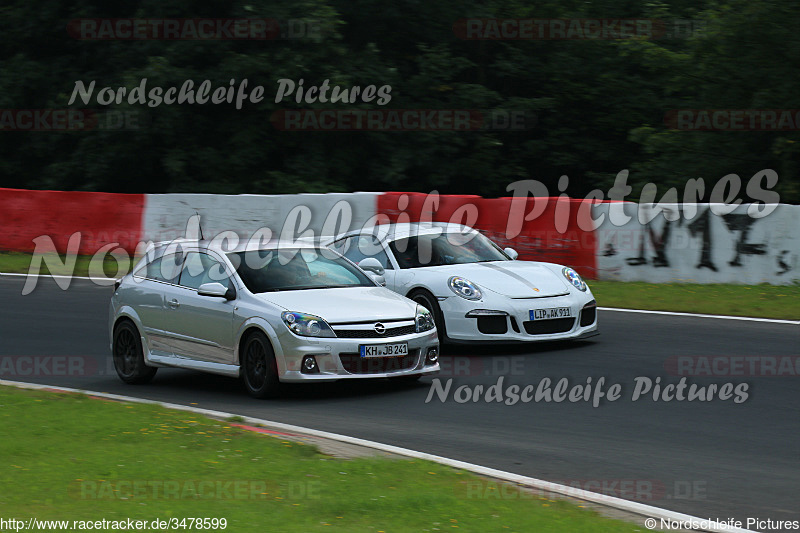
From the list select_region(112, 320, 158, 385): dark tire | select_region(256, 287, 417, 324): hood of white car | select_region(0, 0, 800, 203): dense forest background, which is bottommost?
select_region(112, 320, 158, 385): dark tire

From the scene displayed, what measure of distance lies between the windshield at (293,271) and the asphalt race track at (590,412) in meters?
0.98

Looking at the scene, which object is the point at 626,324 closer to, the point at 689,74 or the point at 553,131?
the point at 689,74

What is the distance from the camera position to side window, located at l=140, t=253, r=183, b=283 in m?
11.1

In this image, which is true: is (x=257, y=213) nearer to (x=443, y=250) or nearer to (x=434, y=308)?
(x=443, y=250)

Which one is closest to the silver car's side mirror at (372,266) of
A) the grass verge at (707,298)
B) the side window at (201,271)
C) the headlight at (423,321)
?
the headlight at (423,321)

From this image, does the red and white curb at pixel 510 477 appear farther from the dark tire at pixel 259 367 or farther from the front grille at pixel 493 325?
the front grille at pixel 493 325

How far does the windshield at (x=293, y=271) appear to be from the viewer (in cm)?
1041

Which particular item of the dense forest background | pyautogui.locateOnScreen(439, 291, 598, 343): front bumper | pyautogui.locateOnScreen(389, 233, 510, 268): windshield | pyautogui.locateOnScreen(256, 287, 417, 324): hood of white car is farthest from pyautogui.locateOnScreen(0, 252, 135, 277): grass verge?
pyautogui.locateOnScreen(256, 287, 417, 324): hood of white car

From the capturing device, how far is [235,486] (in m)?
6.48

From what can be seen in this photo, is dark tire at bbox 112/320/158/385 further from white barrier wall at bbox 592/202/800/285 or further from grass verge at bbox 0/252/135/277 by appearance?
grass verge at bbox 0/252/135/277

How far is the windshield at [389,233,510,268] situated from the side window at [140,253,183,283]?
2.69m

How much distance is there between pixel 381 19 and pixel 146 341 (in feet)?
64.1

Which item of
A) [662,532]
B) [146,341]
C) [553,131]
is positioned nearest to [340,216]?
[146,341]

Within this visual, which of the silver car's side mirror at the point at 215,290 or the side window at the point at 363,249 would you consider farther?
the side window at the point at 363,249
